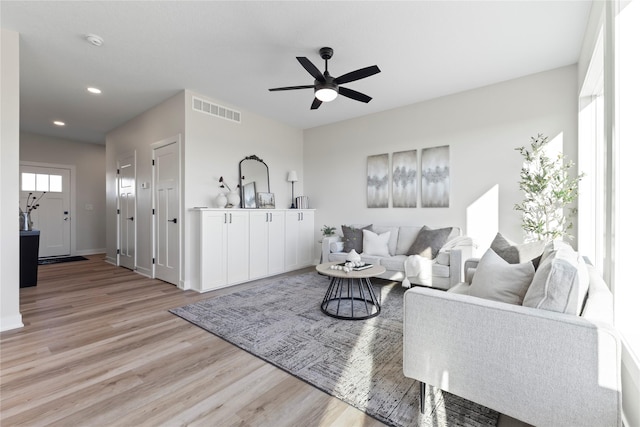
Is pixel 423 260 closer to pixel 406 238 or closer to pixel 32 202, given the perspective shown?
pixel 406 238

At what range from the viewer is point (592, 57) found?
2328 mm

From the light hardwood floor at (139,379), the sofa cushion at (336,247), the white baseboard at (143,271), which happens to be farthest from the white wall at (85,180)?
the sofa cushion at (336,247)

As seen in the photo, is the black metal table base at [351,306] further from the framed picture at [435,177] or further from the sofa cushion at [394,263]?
the framed picture at [435,177]

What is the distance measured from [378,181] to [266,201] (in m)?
1.92

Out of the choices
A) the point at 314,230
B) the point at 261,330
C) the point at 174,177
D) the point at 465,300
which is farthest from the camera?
the point at 314,230

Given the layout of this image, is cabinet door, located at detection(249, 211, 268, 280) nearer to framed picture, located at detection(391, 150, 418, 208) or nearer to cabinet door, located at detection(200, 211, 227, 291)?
cabinet door, located at detection(200, 211, 227, 291)

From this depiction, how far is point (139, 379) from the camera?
1811 mm

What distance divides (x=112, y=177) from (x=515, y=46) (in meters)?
6.66

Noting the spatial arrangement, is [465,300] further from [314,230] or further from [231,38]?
[314,230]

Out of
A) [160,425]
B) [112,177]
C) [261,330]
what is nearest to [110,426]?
[160,425]

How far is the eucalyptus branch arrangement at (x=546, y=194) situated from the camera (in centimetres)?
305

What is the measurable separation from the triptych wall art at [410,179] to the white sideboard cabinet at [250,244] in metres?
1.42

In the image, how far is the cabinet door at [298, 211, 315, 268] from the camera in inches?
209

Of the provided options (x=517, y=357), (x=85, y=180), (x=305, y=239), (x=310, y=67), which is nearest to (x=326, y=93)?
(x=310, y=67)
